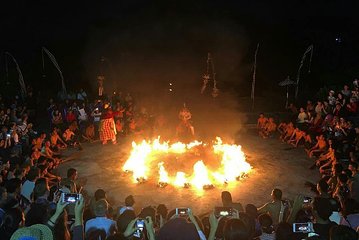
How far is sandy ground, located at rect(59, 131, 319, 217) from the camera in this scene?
10.1 m

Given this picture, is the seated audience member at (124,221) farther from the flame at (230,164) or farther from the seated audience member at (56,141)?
the seated audience member at (56,141)

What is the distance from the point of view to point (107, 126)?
1527 centimetres

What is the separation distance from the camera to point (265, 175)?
A: 11867mm

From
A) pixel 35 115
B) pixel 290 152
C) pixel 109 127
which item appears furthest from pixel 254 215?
pixel 35 115

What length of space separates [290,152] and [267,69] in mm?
10473

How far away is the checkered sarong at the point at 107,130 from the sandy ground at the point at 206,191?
33 centimetres

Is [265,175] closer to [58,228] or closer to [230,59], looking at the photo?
[58,228]

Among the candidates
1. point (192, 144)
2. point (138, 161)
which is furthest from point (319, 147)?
point (138, 161)

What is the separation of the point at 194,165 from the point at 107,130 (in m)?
4.88

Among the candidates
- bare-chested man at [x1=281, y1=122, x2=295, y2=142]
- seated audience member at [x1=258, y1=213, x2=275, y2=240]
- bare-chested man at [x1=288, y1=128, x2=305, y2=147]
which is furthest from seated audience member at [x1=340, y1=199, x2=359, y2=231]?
bare-chested man at [x1=281, y1=122, x2=295, y2=142]

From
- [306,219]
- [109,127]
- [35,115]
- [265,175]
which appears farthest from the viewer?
[35,115]

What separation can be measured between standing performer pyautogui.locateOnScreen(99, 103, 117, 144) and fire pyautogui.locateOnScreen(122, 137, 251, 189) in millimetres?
1596

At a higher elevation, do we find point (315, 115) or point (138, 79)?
point (138, 79)

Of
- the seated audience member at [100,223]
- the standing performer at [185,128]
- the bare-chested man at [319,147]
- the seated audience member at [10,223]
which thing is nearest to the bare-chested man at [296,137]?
the bare-chested man at [319,147]
